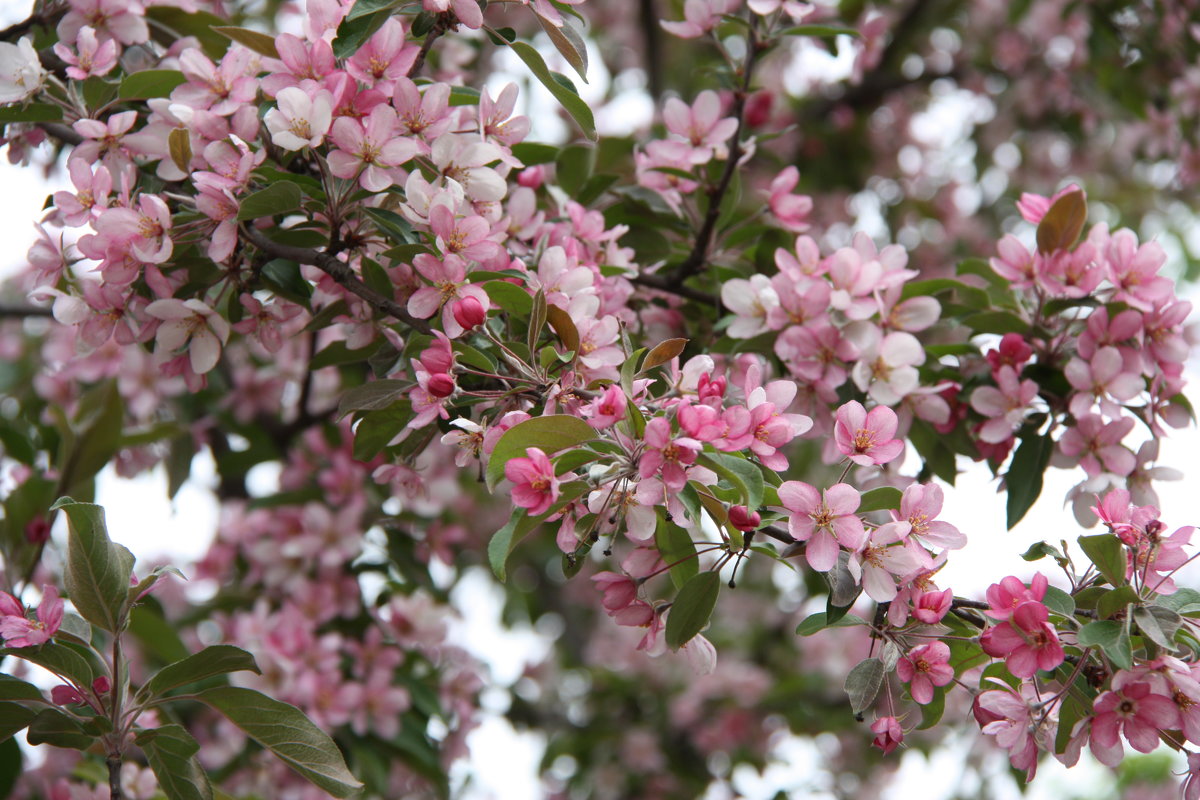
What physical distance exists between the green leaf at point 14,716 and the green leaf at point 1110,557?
121 centimetres

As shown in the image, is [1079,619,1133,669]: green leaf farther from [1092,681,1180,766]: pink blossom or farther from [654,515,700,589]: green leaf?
[654,515,700,589]: green leaf

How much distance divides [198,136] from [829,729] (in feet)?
8.11

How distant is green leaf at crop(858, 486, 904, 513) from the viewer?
1136mm

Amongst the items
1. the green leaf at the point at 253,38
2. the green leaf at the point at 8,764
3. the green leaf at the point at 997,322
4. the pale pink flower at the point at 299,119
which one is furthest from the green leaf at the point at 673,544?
the green leaf at the point at 8,764

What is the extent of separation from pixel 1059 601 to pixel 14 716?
1200 mm

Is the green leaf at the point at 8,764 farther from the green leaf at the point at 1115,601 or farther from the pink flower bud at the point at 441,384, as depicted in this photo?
the green leaf at the point at 1115,601

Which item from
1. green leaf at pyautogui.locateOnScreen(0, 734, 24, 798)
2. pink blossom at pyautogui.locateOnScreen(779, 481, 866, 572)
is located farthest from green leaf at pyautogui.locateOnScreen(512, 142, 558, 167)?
green leaf at pyautogui.locateOnScreen(0, 734, 24, 798)

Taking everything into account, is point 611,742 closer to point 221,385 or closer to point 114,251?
point 221,385

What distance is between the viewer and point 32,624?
46.7 inches

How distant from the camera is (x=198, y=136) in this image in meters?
1.26

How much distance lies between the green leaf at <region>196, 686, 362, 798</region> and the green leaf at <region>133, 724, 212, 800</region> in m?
0.06

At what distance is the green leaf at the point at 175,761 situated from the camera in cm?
122

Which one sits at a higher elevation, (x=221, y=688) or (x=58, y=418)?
(x=221, y=688)

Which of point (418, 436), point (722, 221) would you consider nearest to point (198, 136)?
point (418, 436)
